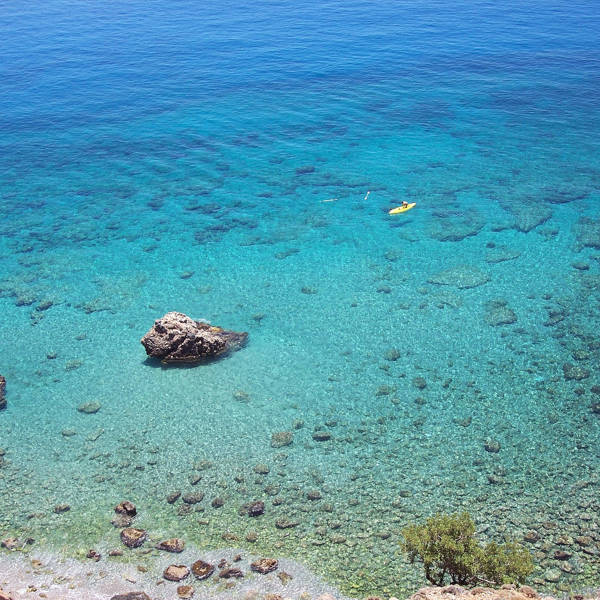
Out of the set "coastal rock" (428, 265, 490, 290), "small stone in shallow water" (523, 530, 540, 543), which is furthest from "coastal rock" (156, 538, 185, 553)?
"coastal rock" (428, 265, 490, 290)

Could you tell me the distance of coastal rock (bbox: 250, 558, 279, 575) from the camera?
15.7 metres

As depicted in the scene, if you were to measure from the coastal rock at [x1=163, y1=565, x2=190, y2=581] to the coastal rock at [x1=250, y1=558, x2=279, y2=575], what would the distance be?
1.70m

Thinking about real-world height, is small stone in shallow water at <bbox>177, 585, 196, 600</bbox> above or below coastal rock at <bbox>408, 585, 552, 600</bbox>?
below

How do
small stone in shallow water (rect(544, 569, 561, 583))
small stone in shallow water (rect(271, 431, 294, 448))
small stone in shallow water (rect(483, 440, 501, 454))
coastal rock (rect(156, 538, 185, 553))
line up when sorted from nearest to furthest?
small stone in shallow water (rect(544, 569, 561, 583))
coastal rock (rect(156, 538, 185, 553))
small stone in shallow water (rect(483, 440, 501, 454))
small stone in shallow water (rect(271, 431, 294, 448))

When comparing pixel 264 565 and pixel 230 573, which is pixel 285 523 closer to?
pixel 264 565

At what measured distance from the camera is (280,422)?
21.0 meters

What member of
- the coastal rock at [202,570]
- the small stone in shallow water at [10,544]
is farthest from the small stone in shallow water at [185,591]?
the small stone in shallow water at [10,544]

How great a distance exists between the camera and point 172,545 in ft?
54.2

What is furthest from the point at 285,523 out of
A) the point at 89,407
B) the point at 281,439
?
the point at 89,407

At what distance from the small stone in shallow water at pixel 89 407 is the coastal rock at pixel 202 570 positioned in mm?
8018

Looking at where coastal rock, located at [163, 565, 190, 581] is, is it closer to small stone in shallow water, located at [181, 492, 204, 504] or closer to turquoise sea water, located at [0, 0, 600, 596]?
turquoise sea water, located at [0, 0, 600, 596]

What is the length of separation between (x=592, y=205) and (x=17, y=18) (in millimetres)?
78082

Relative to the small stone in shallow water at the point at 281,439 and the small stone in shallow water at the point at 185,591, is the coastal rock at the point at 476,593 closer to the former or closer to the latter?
the small stone in shallow water at the point at 185,591

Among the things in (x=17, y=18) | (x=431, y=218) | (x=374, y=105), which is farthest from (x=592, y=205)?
(x=17, y=18)
